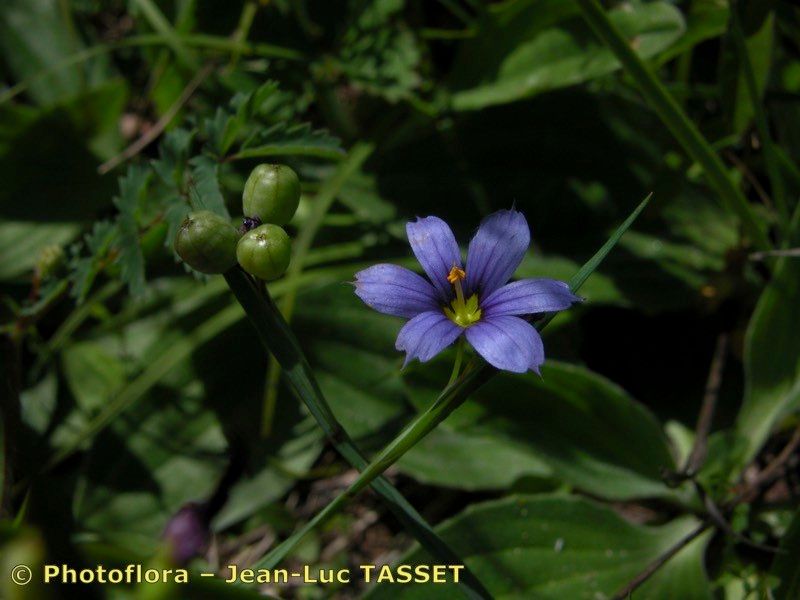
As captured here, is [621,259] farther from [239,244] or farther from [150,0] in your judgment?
[150,0]

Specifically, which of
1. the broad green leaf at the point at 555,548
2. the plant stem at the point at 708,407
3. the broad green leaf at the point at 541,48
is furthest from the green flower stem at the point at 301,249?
the plant stem at the point at 708,407

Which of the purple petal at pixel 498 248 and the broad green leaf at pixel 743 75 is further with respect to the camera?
the broad green leaf at pixel 743 75

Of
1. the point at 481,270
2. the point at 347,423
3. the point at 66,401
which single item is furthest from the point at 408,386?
the point at 66,401

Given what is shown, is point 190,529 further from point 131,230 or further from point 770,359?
point 770,359

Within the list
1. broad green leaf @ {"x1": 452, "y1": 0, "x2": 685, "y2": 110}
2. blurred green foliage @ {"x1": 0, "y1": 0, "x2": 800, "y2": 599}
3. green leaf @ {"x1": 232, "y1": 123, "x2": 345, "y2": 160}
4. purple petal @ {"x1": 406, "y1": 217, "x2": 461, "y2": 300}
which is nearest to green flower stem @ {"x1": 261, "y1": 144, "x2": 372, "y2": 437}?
blurred green foliage @ {"x1": 0, "y1": 0, "x2": 800, "y2": 599}

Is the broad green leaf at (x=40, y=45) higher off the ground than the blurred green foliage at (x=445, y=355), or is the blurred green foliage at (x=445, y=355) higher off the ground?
the broad green leaf at (x=40, y=45)

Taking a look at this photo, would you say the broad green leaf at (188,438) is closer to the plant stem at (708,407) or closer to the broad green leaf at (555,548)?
the broad green leaf at (555,548)
